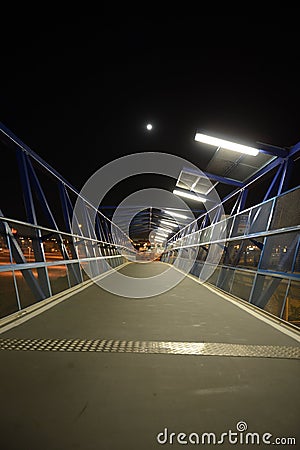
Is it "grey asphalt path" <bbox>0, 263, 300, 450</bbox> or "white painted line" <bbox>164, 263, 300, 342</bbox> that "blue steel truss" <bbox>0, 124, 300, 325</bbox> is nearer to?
Answer: "white painted line" <bbox>164, 263, 300, 342</bbox>

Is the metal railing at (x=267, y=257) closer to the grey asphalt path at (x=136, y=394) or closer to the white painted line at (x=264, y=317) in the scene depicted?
the white painted line at (x=264, y=317)

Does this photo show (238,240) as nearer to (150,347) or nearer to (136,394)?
(150,347)

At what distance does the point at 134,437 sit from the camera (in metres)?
1.42

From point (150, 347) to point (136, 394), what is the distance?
2.96 ft

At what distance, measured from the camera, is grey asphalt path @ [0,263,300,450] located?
1446 millimetres

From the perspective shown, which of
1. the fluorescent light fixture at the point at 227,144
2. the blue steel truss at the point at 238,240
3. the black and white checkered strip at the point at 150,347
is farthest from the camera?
the fluorescent light fixture at the point at 227,144

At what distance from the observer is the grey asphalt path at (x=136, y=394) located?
1446 millimetres

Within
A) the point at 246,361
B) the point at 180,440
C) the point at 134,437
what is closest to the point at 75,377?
the point at 134,437

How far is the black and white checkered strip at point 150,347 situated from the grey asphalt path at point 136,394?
0.11 m

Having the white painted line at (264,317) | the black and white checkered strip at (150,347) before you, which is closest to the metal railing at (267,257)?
the white painted line at (264,317)

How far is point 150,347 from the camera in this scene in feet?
8.91

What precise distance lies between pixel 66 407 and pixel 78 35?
19.7 feet

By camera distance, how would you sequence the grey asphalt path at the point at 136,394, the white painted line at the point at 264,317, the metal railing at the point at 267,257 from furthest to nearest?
1. the metal railing at the point at 267,257
2. the white painted line at the point at 264,317
3. the grey asphalt path at the point at 136,394

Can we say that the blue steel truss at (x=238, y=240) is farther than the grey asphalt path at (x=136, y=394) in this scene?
Yes
